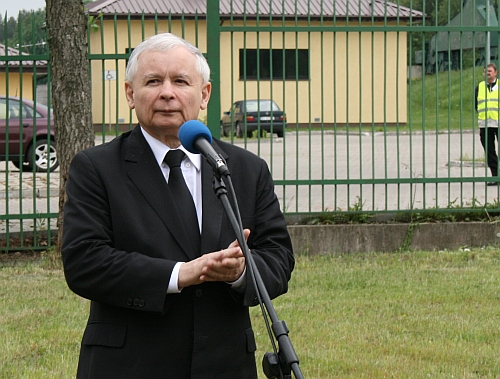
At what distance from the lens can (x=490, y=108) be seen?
403 inches

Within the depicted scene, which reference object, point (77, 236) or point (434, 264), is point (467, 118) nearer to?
point (434, 264)

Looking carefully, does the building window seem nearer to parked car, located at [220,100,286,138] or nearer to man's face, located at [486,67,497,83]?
parked car, located at [220,100,286,138]

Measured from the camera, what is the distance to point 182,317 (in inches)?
110

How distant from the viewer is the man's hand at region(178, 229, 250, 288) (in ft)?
8.14

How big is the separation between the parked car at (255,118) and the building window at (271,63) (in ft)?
1.04

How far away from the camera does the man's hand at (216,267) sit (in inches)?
97.7

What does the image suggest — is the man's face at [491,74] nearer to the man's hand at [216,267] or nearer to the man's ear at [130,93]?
the man's ear at [130,93]

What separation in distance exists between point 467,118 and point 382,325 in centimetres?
557

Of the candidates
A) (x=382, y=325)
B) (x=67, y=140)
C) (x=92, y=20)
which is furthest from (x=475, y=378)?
(x=92, y=20)

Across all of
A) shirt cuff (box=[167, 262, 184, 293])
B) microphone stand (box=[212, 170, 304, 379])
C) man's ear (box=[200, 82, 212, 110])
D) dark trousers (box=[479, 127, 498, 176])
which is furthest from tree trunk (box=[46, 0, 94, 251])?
microphone stand (box=[212, 170, 304, 379])

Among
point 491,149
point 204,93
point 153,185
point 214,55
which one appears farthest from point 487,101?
point 153,185

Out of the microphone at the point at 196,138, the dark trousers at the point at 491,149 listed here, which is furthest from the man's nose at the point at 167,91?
the dark trousers at the point at 491,149

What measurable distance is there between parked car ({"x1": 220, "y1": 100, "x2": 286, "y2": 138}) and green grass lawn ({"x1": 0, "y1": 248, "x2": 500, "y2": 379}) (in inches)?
61.7

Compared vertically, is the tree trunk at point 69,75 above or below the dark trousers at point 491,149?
above
